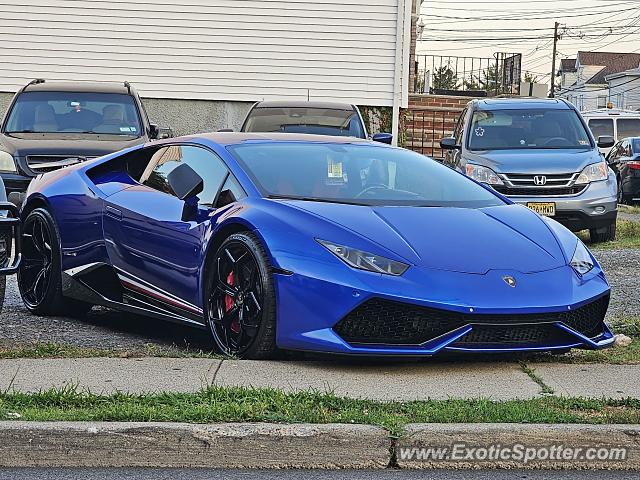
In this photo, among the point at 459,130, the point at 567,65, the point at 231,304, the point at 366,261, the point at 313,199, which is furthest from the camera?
the point at 567,65

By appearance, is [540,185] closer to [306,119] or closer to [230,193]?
[306,119]

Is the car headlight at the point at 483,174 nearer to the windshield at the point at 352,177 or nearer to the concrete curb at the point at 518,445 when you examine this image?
the windshield at the point at 352,177

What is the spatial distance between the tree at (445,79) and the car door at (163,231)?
2577cm

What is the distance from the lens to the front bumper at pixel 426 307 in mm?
5996

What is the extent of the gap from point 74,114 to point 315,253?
934cm

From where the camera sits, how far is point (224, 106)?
22.7 meters

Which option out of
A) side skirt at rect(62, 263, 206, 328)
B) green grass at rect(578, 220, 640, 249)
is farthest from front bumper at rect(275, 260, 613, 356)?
green grass at rect(578, 220, 640, 249)

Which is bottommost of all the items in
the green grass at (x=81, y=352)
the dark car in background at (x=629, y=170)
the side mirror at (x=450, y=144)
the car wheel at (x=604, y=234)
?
the dark car in background at (x=629, y=170)

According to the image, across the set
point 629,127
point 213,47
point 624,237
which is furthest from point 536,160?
point 629,127

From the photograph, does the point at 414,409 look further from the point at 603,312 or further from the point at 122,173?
the point at 122,173

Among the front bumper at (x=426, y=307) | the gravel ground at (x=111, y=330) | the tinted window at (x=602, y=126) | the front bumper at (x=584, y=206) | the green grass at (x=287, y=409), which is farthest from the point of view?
the tinted window at (x=602, y=126)

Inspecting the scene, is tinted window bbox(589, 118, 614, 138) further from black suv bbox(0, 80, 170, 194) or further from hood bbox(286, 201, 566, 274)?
hood bbox(286, 201, 566, 274)

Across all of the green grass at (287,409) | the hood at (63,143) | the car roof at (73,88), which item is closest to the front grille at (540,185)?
the hood at (63,143)

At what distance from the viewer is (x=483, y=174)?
46.1 feet
